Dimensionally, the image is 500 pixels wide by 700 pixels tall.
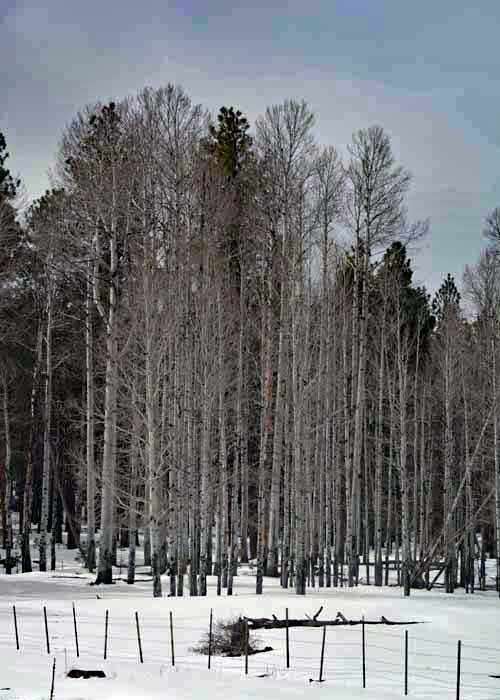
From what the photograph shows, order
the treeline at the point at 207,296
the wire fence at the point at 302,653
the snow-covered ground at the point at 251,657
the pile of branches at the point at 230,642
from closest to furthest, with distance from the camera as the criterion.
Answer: the snow-covered ground at the point at 251,657
the wire fence at the point at 302,653
the pile of branches at the point at 230,642
the treeline at the point at 207,296

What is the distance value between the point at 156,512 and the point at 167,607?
287 centimetres

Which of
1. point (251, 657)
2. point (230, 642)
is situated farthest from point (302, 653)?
point (230, 642)

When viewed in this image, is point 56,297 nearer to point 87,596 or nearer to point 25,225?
point 25,225

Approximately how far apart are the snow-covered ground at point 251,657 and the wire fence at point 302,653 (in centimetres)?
2

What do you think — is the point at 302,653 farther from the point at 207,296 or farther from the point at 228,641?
the point at 207,296

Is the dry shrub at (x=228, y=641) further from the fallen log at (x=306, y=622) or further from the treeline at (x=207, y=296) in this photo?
the treeline at (x=207, y=296)

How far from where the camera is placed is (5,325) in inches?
1220

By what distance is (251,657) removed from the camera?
14.1 metres

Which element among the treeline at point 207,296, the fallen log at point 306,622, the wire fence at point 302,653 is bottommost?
the wire fence at point 302,653

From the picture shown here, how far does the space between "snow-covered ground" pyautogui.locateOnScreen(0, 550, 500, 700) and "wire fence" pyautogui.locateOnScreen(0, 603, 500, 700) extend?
18 mm

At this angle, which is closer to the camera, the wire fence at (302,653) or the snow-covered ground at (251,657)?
the snow-covered ground at (251,657)

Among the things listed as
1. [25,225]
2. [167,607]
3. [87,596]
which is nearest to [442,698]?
[167,607]

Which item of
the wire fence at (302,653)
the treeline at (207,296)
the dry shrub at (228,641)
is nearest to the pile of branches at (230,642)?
the dry shrub at (228,641)

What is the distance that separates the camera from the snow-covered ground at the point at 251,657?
1172cm
